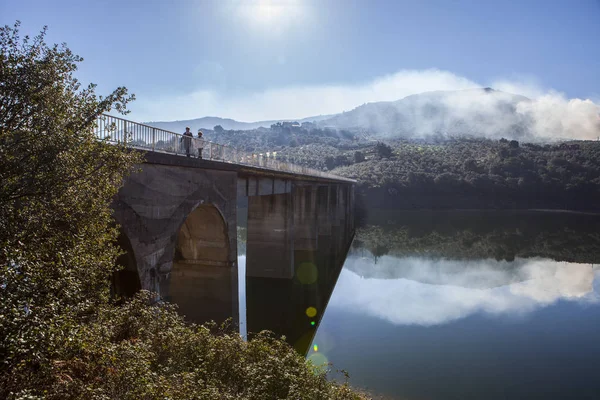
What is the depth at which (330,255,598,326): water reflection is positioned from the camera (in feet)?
88.0

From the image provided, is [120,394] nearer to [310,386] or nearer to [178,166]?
[310,386]

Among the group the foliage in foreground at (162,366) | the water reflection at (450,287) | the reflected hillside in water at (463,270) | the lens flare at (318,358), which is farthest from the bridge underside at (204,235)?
the reflected hillside in water at (463,270)

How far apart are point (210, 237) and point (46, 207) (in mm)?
11590

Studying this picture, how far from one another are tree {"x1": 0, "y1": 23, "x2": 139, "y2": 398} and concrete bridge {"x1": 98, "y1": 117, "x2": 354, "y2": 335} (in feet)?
5.41

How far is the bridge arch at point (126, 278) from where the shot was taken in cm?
1158

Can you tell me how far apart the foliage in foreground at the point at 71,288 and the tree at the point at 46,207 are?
18 millimetres

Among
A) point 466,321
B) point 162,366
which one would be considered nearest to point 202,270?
point 162,366

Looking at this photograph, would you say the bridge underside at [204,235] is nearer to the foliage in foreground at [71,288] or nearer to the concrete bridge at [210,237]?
the concrete bridge at [210,237]

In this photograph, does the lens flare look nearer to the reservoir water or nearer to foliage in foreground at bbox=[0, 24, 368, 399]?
the reservoir water

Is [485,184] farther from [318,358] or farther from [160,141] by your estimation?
[160,141]

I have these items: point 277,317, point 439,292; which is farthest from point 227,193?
point 439,292

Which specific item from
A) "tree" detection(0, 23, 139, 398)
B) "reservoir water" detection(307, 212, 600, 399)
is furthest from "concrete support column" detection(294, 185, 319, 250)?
"tree" detection(0, 23, 139, 398)

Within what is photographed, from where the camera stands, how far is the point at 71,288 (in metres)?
6.63

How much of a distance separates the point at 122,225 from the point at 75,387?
18.4ft
